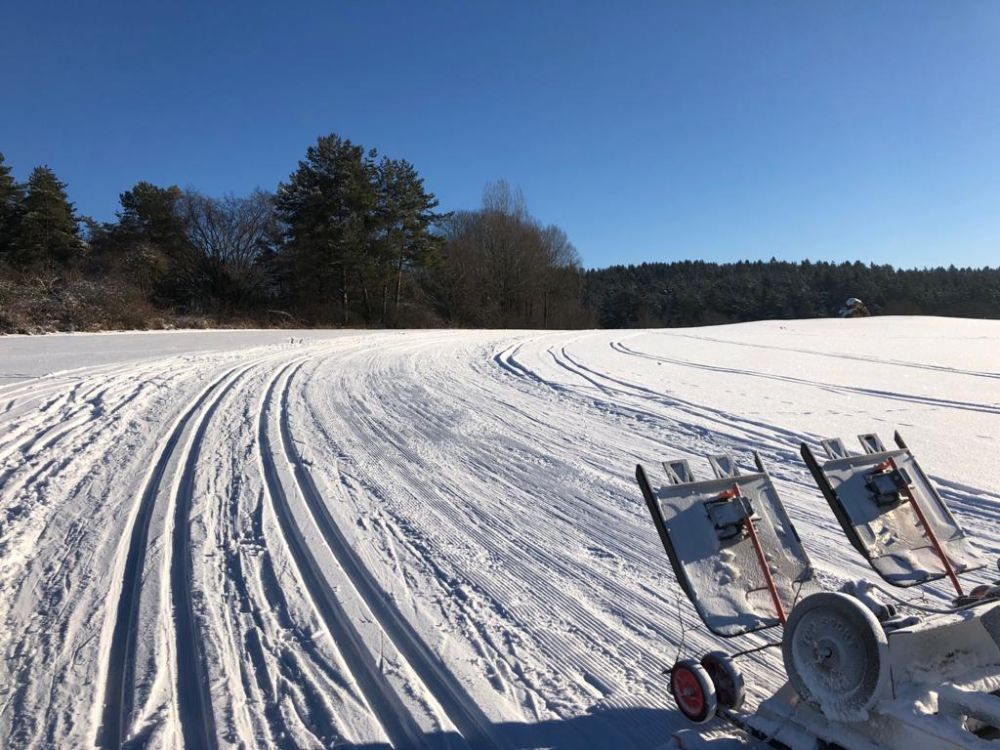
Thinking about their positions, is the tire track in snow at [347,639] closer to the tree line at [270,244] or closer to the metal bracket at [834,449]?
the metal bracket at [834,449]

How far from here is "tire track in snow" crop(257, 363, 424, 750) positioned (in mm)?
2615

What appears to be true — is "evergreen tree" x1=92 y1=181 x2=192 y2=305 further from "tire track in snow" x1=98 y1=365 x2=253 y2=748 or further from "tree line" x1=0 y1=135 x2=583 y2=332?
"tire track in snow" x1=98 y1=365 x2=253 y2=748

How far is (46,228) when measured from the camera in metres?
30.1

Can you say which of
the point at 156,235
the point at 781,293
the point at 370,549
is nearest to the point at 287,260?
the point at 156,235

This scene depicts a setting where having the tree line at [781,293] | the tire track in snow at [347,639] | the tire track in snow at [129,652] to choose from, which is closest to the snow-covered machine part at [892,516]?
the tire track in snow at [347,639]

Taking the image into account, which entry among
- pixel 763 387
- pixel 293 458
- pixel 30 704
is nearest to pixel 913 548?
pixel 30 704

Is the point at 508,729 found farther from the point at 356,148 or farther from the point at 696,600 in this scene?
the point at 356,148

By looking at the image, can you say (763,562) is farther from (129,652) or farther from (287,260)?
(287,260)

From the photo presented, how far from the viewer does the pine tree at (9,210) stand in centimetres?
2972

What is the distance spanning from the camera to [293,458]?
655 cm

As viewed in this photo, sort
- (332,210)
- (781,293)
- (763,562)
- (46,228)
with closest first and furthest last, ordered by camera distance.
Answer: (763,562), (46,228), (332,210), (781,293)

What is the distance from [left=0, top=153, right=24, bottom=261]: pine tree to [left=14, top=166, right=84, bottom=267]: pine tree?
1.25 feet

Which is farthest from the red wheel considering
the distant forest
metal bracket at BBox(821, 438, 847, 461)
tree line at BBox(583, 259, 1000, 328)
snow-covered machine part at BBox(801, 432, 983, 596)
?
tree line at BBox(583, 259, 1000, 328)

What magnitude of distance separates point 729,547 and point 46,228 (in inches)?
1465
